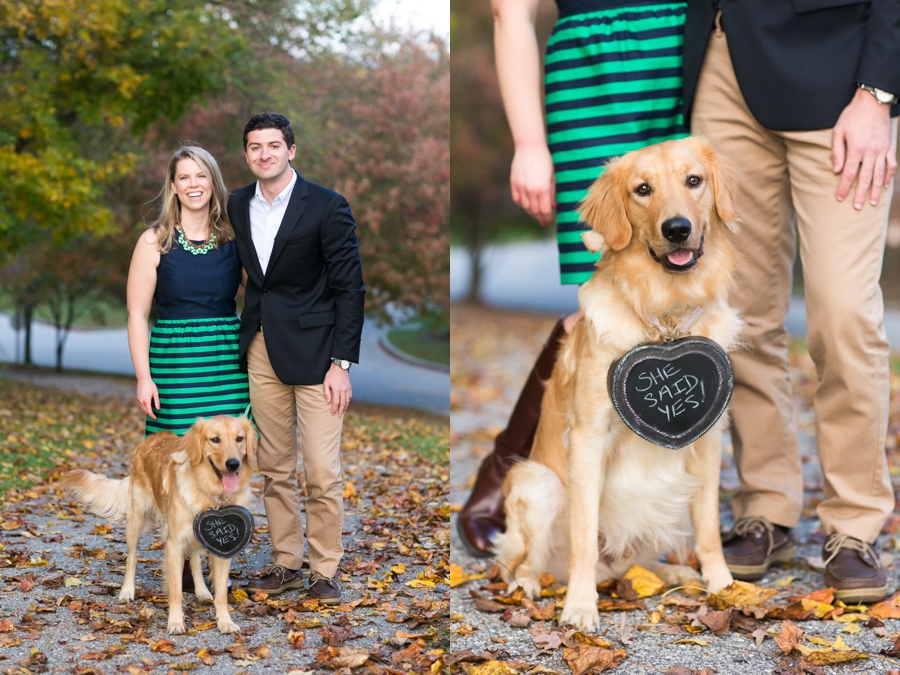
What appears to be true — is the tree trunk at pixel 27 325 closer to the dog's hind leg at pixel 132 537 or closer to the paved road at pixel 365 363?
the paved road at pixel 365 363

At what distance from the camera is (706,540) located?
2969 mm

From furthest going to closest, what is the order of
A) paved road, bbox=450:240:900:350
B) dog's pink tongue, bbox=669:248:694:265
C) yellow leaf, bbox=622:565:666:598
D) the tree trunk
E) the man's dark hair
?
paved road, bbox=450:240:900:350 < the tree trunk < yellow leaf, bbox=622:565:666:598 < the man's dark hair < dog's pink tongue, bbox=669:248:694:265

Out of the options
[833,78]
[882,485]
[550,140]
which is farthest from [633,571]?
[833,78]

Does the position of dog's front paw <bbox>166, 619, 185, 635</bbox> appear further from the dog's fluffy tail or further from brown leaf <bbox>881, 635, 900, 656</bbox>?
brown leaf <bbox>881, 635, 900, 656</bbox>

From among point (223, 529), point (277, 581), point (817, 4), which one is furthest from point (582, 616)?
point (817, 4)

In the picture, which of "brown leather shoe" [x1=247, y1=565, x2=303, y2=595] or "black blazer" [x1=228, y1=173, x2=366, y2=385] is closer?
"black blazer" [x1=228, y1=173, x2=366, y2=385]

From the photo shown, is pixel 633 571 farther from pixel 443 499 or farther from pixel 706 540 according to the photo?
pixel 443 499

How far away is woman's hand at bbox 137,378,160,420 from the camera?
2.65m

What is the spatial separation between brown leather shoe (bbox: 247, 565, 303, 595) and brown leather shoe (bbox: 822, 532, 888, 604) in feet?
6.27

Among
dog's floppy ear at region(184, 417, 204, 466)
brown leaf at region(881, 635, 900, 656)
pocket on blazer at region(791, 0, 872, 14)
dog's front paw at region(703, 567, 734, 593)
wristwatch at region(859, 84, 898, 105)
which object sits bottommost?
brown leaf at region(881, 635, 900, 656)

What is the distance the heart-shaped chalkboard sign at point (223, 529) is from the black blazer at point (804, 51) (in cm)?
222

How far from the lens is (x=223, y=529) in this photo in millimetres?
2580

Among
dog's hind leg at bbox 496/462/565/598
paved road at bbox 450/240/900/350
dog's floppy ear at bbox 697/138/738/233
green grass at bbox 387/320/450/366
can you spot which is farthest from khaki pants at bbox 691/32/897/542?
paved road at bbox 450/240/900/350

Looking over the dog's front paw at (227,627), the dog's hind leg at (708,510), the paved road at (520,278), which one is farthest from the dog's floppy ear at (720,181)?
the paved road at (520,278)
